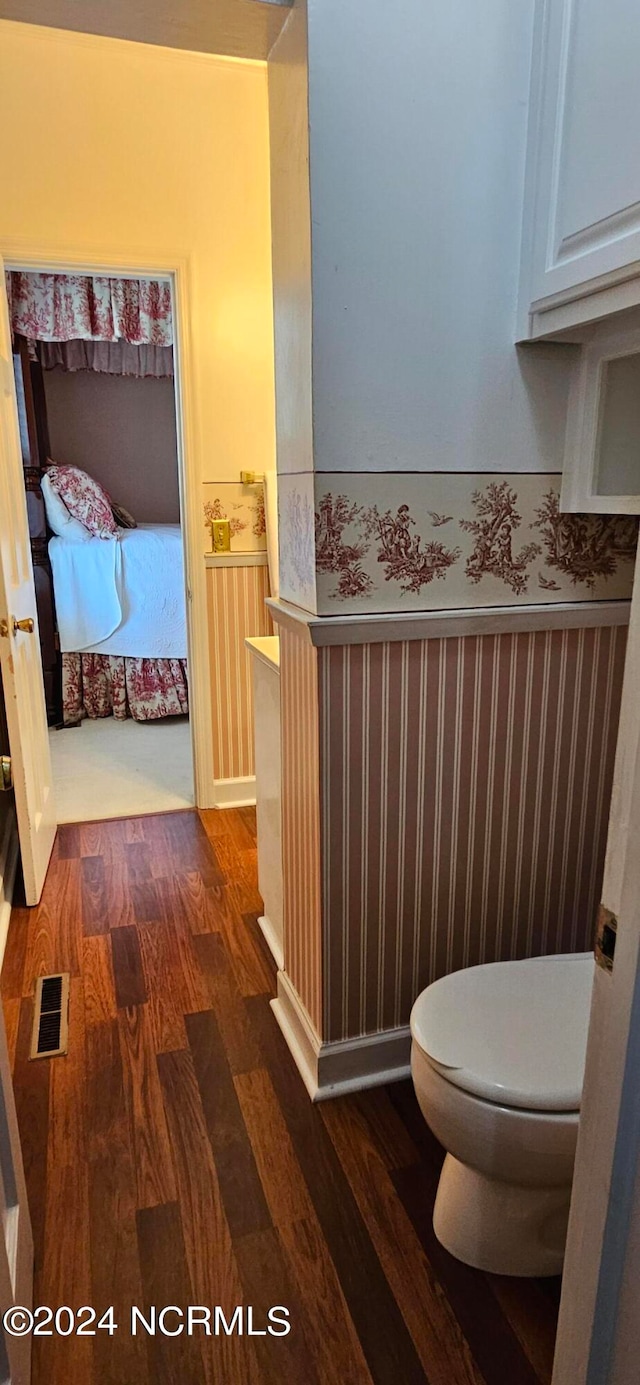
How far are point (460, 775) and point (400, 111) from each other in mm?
1171

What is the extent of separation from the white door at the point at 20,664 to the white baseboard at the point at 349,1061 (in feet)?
3.59

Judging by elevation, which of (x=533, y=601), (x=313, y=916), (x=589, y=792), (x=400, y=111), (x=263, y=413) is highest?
(x=400, y=111)

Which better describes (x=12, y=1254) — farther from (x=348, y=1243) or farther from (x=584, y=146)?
(x=584, y=146)

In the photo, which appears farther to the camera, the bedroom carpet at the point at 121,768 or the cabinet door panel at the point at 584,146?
the bedroom carpet at the point at 121,768

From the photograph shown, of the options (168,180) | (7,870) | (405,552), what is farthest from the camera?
(168,180)

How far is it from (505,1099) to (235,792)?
221 cm

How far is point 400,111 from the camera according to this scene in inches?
51.7

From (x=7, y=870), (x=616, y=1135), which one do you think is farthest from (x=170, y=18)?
(x=7, y=870)

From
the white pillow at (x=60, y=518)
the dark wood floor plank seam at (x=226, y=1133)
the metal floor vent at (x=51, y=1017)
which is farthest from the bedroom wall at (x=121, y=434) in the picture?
the dark wood floor plank seam at (x=226, y=1133)

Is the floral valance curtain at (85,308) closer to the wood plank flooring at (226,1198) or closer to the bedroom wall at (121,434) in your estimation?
the bedroom wall at (121,434)

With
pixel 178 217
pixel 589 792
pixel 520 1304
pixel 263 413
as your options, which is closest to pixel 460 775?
pixel 589 792

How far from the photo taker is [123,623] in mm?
4305

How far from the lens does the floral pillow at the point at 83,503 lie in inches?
172

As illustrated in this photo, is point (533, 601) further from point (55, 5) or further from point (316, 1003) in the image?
point (55, 5)
